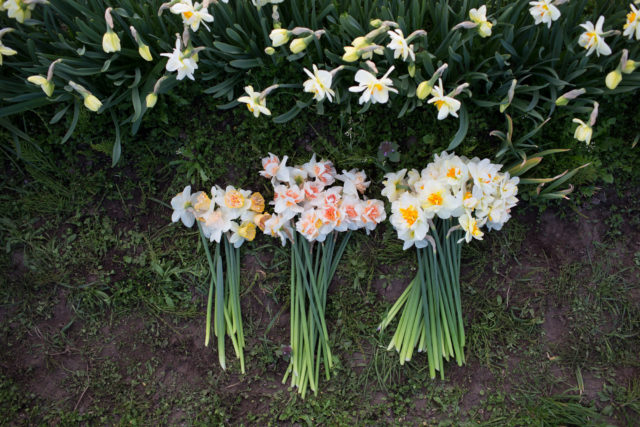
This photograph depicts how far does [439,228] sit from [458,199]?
0.34 metres

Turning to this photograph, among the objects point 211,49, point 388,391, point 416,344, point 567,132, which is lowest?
point 388,391

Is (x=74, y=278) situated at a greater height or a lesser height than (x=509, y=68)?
lesser

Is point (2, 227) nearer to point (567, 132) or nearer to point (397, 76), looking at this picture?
point (397, 76)

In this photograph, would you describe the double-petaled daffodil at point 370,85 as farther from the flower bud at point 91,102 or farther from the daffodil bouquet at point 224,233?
the flower bud at point 91,102

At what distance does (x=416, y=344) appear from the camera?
8.24 ft

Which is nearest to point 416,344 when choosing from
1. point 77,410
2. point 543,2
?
point 543,2

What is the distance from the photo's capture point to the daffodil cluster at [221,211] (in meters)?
2.33

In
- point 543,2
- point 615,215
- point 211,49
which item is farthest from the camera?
→ point 615,215

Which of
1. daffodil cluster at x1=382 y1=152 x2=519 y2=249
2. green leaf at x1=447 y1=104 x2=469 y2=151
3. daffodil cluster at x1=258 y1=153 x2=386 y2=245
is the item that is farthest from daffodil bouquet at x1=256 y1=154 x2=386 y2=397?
green leaf at x1=447 y1=104 x2=469 y2=151

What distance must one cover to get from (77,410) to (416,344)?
6.44 ft

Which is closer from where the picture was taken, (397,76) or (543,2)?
(543,2)

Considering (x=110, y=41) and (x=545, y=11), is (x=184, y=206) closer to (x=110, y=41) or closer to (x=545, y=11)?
(x=110, y=41)

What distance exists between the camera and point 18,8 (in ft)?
6.42

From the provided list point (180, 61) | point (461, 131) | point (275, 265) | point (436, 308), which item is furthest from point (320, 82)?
point (436, 308)
